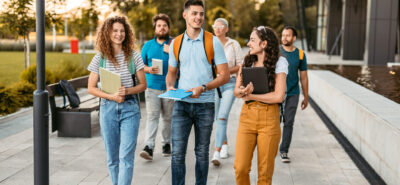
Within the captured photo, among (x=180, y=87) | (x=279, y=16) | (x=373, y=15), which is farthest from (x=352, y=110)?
(x=279, y=16)

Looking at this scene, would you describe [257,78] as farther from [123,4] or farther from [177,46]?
[123,4]

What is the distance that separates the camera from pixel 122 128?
13.9 feet

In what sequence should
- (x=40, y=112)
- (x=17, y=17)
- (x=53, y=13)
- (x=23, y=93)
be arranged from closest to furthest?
(x=40, y=112) → (x=23, y=93) → (x=17, y=17) → (x=53, y=13)

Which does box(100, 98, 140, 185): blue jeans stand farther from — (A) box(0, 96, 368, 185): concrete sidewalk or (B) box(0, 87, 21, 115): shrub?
(B) box(0, 87, 21, 115): shrub

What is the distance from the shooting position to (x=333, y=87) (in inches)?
384

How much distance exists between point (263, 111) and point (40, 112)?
1890 millimetres

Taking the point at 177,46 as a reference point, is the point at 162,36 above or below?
above

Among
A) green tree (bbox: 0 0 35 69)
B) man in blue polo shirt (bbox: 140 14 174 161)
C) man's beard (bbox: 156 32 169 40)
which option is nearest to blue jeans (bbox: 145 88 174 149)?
man in blue polo shirt (bbox: 140 14 174 161)

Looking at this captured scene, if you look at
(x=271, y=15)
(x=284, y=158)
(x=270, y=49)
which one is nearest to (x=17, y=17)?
(x=284, y=158)

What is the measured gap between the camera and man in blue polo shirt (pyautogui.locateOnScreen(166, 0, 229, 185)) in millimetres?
4258

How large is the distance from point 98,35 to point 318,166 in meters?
3.47

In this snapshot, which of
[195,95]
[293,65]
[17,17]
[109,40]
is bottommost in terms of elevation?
[195,95]

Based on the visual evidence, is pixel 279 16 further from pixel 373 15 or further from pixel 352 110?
pixel 352 110

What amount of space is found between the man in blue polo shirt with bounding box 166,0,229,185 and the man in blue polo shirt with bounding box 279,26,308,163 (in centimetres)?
209
